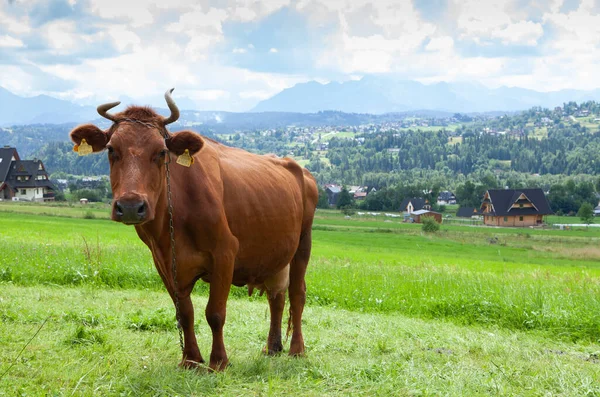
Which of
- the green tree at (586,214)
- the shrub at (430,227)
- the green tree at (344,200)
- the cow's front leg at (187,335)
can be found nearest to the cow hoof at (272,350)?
the cow's front leg at (187,335)

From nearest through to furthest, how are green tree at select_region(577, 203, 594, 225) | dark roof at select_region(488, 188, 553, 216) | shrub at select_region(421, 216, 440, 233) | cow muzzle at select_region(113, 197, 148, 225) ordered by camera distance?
1. cow muzzle at select_region(113, 197, 148, 225)
2. shrub at select_region(421, 216, 440, 233)
3. green tree at select_region(577, 203, 594, 225)
4. dark roof at select_region(488, 188, 553, 216)

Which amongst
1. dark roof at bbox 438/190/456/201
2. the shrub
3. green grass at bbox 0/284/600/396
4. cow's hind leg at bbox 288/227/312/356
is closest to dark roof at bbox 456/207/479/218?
dark roof at bbox 438/190/456/201

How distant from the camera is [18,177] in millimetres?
86062

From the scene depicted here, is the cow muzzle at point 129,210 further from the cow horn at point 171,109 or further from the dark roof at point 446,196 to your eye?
the dark roof at point 446,196

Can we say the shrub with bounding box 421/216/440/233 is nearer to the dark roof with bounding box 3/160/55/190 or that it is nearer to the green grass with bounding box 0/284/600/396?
the dark roof with bounding box 3/160/55/190

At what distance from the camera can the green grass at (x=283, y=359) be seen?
5926mm

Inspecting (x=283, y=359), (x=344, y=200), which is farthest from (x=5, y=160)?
(x=283, y=359)

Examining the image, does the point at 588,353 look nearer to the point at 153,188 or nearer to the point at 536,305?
the point at 536,305

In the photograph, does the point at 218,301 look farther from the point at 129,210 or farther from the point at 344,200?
the point at 344,200

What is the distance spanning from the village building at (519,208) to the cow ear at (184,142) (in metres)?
100

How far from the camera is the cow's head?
5758mm

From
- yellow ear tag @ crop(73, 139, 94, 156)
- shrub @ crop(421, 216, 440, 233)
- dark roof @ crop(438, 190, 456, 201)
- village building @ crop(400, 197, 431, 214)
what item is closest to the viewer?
yellow ear tag @ crop(73, 139, 94, 156)

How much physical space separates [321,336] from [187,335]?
9.75 ft

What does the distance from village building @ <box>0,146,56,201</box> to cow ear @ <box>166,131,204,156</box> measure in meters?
82.9
